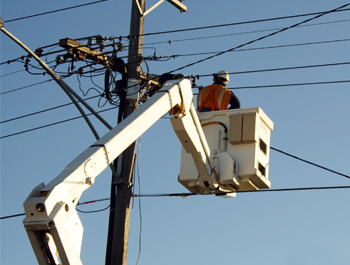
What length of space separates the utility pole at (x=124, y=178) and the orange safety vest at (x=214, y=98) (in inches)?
52.2

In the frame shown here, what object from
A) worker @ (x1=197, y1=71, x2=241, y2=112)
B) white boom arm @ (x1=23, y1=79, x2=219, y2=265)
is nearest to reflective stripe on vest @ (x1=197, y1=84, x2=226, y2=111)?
worker @ (x1=197, y1=71, x2=241, y2=112)

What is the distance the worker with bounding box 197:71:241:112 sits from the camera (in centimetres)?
1127

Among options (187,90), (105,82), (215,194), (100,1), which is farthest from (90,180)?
(100,1)

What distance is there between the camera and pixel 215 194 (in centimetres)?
1069

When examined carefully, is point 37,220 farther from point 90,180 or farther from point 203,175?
point 203,175

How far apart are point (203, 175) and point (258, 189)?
46.6 inches

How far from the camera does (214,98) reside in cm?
1131

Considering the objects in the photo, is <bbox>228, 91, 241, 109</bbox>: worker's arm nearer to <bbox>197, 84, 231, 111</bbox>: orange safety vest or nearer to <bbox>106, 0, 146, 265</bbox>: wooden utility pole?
<bbox>197, 84, 231, 111</bbox>: orange safety vest

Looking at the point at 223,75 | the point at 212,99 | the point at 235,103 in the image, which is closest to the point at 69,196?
the point at 212,99

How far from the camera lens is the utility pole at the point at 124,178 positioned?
11.2 meters

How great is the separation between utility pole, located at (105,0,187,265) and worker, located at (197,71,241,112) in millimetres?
1340

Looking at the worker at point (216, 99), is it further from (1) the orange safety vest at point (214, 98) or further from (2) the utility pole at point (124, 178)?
(2) the utility pole at point (124, 178)

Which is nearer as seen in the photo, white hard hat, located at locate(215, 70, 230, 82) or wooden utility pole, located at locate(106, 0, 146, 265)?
wooden utility pole, located at locate(106, 0, 146, 265)

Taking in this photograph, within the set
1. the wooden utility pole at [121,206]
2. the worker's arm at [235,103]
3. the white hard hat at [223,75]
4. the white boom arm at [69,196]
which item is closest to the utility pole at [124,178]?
the wooden utility pole at [121,206]
